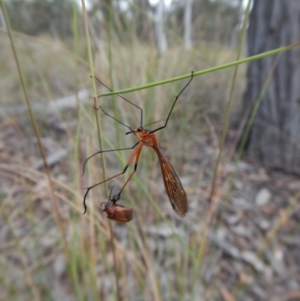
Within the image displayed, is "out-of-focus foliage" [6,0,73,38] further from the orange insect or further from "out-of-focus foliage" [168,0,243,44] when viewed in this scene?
the orange insect

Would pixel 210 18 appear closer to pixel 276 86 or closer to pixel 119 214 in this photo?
pixel 276 86

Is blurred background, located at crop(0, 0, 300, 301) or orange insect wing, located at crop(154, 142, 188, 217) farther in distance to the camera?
blurred background, located at crop(0, 0, 300, 301)

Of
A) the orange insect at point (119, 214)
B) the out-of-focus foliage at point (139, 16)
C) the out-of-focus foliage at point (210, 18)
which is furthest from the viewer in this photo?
the out-of-focus foliage at point (210, 18)

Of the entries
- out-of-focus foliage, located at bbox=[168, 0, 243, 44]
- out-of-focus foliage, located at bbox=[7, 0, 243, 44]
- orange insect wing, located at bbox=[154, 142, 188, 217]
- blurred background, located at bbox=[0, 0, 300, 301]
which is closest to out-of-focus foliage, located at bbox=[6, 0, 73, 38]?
out-of-focus foliage, located at bbox=[7, 0, 243, 44]

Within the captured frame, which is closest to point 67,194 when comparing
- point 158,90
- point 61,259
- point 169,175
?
point 61,259

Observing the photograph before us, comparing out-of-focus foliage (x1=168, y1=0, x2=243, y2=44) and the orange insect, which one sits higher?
out-of-focus foliage (x1=168, y1=0, x2=243, y2=44)

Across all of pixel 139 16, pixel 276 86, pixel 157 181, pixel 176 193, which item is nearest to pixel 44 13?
pixel 139 16

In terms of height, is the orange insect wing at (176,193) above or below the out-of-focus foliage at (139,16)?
below

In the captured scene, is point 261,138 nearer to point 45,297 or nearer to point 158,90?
point 158,90

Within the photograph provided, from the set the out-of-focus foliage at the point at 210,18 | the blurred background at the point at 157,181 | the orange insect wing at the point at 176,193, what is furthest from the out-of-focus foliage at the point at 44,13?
the orange insect wing at the point at 176,193

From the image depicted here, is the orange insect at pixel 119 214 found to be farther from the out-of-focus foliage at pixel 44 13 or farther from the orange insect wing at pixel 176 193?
the out-of-focus foliage at pixel 44 13
